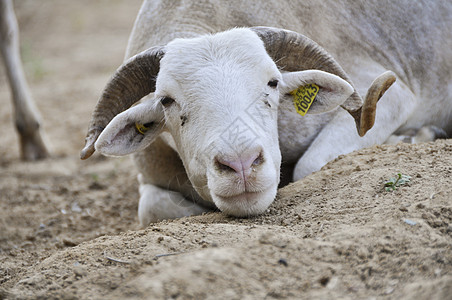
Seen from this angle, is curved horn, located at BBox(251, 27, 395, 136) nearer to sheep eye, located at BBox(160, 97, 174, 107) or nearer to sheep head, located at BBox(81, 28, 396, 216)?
sheep head, located at BBox(81, 28, 396, 216)

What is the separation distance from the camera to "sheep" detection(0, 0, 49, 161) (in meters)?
8.69

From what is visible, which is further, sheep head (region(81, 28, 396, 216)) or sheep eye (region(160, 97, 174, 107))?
sheep eye (region(160, 97, 174, 107))

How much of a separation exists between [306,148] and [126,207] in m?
2.39

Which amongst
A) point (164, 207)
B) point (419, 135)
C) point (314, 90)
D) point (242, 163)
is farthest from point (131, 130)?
point (419, 135)

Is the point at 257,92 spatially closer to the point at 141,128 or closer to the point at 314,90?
the point at 314,90

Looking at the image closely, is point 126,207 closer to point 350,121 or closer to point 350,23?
point 350,121

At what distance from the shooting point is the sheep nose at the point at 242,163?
11.3 feet

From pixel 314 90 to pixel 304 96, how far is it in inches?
3.8

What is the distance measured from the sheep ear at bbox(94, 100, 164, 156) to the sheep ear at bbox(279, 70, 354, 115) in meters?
1.06

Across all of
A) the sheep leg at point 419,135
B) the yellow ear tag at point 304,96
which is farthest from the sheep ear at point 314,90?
the sheep leg at point 419,135

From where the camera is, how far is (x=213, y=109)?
3.84m

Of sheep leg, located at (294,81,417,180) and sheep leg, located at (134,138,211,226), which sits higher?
sheep leg, located at (294,81,417,180)

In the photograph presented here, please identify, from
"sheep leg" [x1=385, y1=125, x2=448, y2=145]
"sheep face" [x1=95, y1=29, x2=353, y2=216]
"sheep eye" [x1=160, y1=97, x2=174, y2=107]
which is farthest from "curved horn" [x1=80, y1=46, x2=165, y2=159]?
"sheep leg" [x1=385, y1=125, x2=448, y2=145]

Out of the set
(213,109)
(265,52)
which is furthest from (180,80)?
(265,52)
